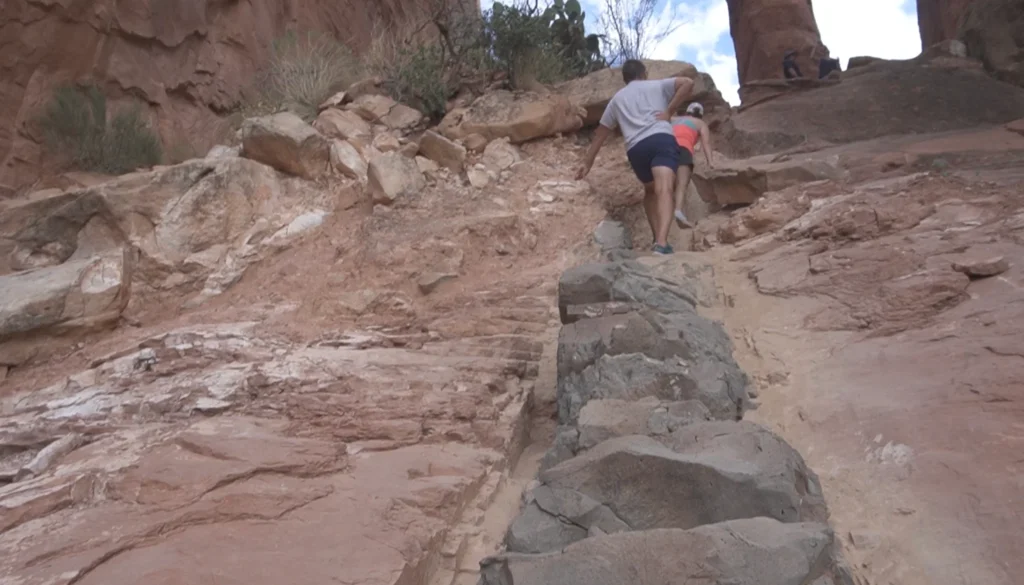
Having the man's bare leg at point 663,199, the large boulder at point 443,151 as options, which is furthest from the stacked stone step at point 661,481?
the large boulder at point 443,151

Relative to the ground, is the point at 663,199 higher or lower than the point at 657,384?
higher

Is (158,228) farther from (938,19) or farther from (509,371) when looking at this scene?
(938,19)

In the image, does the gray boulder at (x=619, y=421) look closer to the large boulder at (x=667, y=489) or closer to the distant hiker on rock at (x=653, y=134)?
the large boulder at (x=667, y=489)

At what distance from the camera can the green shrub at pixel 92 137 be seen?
22.4 feet

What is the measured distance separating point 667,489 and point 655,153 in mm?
3389

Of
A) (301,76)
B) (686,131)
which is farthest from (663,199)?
(301,76)

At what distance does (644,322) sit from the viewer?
341cm

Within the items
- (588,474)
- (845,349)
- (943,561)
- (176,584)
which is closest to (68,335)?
(176,584)

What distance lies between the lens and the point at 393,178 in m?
6.07

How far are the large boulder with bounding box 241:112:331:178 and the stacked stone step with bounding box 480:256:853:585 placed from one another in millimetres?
3483

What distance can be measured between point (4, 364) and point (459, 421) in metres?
3.01

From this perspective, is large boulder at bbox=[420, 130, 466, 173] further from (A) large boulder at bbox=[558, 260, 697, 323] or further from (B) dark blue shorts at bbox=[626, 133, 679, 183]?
A: (A) large boulder at bbox=[558, 260, 697, 323]

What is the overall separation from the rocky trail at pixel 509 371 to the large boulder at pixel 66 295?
2 centimetres

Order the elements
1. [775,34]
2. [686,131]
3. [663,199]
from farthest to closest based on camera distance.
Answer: [775,34]
[686,131]
[663,199]
